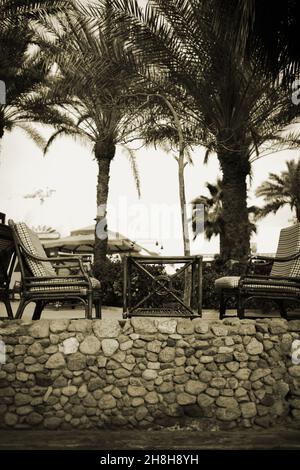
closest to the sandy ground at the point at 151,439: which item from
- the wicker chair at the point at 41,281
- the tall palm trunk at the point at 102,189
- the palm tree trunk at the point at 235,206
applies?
the wicker chair at the point at 41,281

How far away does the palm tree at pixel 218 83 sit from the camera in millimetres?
8125

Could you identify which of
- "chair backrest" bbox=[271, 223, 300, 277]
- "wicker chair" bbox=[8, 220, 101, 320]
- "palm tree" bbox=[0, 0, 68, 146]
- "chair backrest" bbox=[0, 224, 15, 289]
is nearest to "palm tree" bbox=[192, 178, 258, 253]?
"palm tree" bbox=[0, 0, 68, 146]

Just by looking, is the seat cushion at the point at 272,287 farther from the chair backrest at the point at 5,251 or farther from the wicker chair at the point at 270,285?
the chair backrest at the point at 5,251

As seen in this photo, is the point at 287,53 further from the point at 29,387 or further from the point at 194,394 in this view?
the point at 29,387

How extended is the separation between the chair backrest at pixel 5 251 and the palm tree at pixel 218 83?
13.1 feet

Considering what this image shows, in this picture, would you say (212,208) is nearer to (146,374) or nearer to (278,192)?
(278,192)

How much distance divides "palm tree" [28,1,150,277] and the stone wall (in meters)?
4.35

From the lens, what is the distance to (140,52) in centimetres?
859

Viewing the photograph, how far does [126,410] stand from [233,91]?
6.47 metres

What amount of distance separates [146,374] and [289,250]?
2.12 m

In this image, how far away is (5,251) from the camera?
17.1 feet

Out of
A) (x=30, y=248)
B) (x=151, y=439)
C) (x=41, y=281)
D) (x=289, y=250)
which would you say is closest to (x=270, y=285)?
(x=289, y=250)
